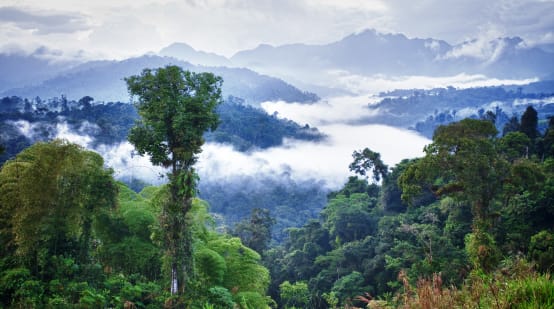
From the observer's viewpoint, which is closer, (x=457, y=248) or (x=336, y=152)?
(x=457, y=248)

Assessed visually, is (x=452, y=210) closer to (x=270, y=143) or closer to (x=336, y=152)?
(x=270, y=143)

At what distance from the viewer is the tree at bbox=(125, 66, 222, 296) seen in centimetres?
861

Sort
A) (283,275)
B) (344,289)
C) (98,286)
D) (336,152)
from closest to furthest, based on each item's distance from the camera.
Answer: (98,286)
(344,289)
(283,275)
(336,152)

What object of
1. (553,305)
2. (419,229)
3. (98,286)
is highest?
(553,305)

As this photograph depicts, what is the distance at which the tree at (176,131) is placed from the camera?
8609 millimetres

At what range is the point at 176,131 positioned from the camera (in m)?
8.70

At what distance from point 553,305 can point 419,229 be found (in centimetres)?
1679

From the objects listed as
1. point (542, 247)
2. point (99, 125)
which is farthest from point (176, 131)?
point (99, 125)

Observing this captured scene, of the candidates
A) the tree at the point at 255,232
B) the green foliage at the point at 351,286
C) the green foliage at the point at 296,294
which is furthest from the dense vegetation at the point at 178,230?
the tree at the point at 255,232

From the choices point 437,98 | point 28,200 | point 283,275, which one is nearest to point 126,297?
point 28,200

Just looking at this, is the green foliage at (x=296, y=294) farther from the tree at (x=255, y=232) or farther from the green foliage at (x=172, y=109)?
the green foliage at (x=172, y=109)

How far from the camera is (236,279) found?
1173cm

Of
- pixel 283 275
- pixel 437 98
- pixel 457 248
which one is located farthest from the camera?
pixel 437 98

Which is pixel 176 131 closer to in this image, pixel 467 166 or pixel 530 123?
pixel 467 166
